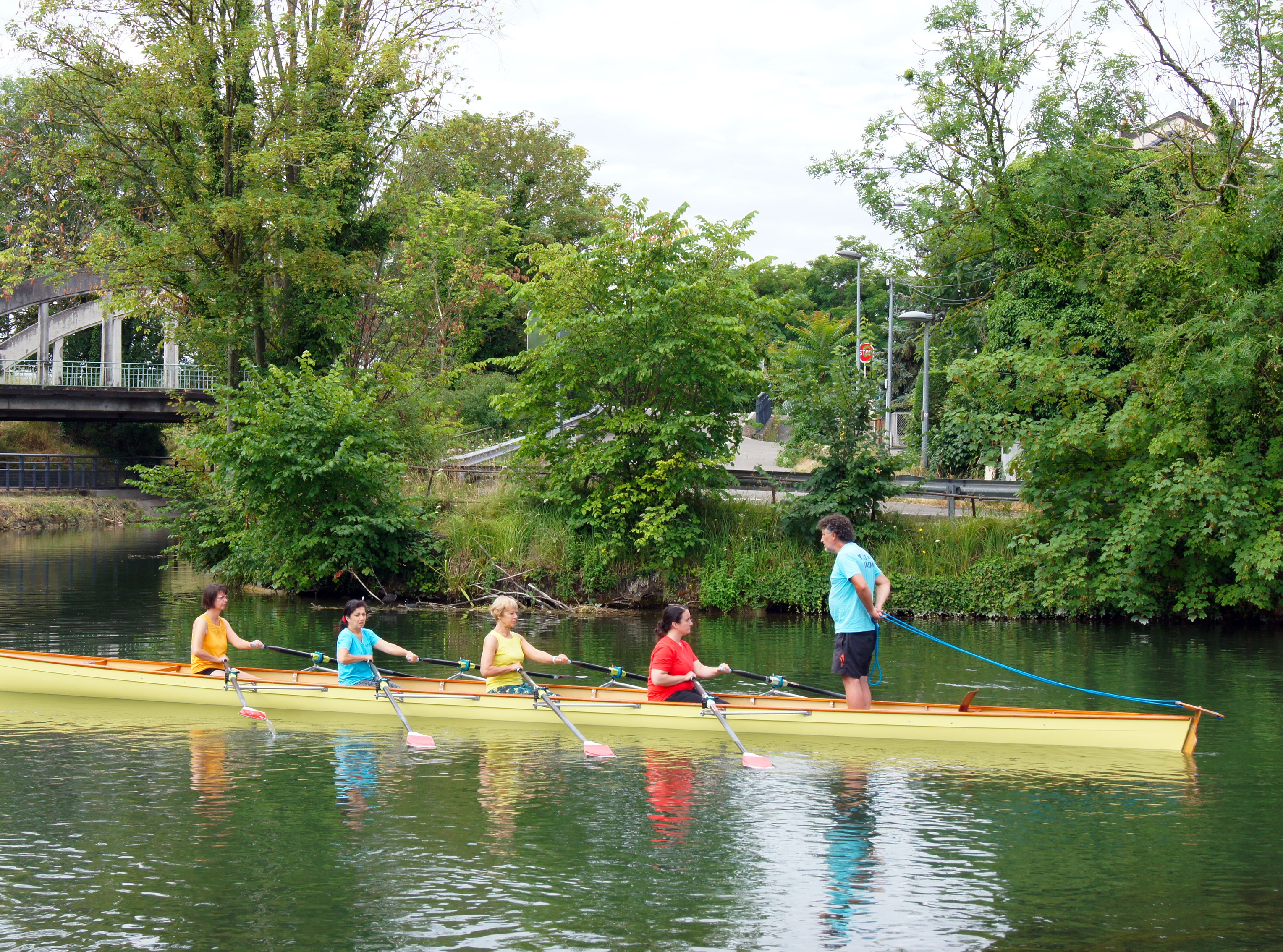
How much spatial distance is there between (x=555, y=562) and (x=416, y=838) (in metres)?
14.6

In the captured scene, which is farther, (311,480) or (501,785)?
(311,480)

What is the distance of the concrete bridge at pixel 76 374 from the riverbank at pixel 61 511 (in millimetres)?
3571

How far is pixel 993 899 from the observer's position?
23.6ft

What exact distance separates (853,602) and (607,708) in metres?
2.81

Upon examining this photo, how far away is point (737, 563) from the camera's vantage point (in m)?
22.6

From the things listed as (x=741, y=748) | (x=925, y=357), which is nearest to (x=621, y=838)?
(x=741, y=748)

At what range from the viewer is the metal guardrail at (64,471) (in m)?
54.1

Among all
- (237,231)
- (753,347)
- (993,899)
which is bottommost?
(993,899)

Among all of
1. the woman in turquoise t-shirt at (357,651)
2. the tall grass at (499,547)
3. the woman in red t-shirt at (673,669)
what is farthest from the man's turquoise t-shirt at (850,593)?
the tall grass at (499,547)

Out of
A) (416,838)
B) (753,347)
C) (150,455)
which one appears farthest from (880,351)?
(416,838)

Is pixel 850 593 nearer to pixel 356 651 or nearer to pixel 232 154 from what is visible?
pixel 356 651

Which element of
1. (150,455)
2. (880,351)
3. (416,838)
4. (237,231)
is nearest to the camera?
(416,838)

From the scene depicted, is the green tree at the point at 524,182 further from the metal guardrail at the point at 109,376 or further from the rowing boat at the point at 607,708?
the rowing boat at the point at 607,708

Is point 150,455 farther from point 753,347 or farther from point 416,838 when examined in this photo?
point 416,838
